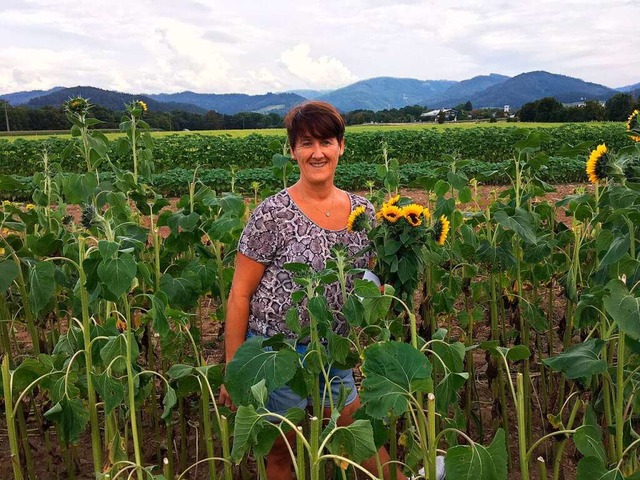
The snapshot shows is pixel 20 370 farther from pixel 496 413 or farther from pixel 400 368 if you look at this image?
pixel 496 413

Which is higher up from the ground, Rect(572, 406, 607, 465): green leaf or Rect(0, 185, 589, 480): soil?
Rect(572, 406, 607, 465): green leaf

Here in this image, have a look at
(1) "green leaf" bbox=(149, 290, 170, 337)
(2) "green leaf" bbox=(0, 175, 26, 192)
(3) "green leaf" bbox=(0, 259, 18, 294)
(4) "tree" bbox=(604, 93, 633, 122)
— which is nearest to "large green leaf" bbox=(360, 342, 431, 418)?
(1) "green leaf" bbox=(149, 290, 170, 337)

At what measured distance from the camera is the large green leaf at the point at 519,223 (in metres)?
2.32

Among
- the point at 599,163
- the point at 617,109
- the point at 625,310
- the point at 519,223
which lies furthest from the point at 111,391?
the point at 617,109

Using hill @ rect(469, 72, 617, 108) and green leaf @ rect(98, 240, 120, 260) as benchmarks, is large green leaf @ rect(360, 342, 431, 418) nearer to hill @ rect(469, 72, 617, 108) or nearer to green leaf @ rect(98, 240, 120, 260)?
green leaf @ rect(98, 240, 120, 260)

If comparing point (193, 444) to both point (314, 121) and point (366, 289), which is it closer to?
point (314, 121)

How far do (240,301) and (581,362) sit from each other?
45.7 inches

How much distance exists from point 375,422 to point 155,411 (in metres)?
1.58

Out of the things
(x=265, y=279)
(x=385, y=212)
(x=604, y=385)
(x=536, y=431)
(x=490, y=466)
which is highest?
(x=385, y=212)

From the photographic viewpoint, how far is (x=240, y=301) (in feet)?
7.46

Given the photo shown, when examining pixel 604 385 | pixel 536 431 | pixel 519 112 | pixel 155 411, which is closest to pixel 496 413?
pixel 536 431

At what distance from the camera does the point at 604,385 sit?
79.2 inches

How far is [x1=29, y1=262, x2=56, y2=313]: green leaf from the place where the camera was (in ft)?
6.49

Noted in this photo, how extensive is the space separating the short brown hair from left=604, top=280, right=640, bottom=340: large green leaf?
106cm
